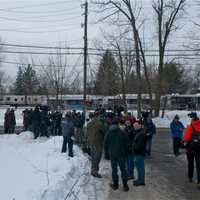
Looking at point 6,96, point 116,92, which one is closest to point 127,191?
point 116,92

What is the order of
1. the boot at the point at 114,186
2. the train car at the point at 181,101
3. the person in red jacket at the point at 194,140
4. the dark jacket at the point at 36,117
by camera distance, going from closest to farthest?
the boot at the point at 114,186 < the person in red jacket at the point at 194,140 < the dark jacket at the point at 36,117 < the train car at the point at 181,101

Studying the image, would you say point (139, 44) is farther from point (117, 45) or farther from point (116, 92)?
point (116, 92)

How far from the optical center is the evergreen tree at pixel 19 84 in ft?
391

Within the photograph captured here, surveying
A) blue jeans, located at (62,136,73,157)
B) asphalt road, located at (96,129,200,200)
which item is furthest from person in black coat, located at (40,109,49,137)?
asphalt road, located at (96,129,200,200)

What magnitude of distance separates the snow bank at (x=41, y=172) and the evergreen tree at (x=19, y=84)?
9577 centimetres

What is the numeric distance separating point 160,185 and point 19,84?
11135cm

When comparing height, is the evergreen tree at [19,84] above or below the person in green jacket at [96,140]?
above

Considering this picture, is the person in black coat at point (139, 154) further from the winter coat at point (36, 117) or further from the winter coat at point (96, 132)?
the winter coat at point (36, 117)

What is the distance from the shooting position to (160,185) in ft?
41.7

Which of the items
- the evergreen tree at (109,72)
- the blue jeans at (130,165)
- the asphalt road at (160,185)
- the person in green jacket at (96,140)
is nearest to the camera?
the asphalt road at (160,185)

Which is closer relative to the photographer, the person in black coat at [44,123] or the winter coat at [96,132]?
the winter coat at [96,132]

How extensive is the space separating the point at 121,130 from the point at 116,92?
54.7m

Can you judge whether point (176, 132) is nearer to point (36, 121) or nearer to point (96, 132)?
point (96, 132)

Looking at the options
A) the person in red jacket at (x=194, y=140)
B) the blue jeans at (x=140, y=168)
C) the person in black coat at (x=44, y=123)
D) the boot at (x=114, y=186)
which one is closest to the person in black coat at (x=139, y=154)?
the blue jeans at (x=140, y=168)
